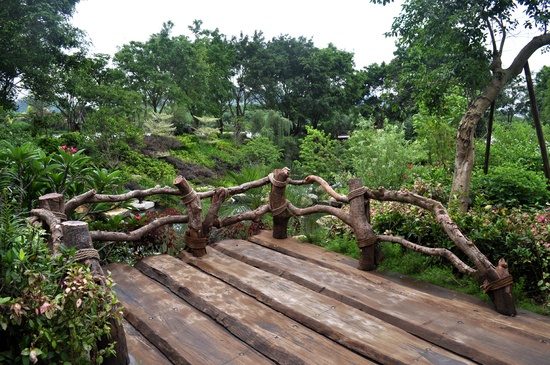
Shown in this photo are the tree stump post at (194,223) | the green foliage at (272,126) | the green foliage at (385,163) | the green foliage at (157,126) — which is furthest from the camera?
the green foliage at (272,126)

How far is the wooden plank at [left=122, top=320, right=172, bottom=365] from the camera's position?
1.66 meters

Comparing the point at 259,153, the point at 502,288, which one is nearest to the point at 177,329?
the point at 502,288

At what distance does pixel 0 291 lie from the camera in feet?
4.11

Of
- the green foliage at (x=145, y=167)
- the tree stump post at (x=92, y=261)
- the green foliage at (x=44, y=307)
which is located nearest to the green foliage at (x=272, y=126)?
the green foliage at (x=145, y=167)

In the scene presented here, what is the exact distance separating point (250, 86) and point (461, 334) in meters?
22.8

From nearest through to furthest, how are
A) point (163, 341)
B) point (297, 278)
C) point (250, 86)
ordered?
point (163, 341) < point (297, 278) < point (250, 86)

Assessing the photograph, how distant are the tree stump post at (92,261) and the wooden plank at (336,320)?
0.86m

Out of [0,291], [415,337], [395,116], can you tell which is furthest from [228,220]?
[395,116]

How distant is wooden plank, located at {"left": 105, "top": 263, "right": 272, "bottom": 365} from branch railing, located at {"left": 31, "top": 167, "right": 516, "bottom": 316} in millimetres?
564

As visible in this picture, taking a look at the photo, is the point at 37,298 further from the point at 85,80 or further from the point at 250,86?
the point at 250,86

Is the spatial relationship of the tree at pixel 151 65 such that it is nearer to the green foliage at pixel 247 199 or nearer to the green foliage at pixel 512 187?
the green foliage at pixel 247 199

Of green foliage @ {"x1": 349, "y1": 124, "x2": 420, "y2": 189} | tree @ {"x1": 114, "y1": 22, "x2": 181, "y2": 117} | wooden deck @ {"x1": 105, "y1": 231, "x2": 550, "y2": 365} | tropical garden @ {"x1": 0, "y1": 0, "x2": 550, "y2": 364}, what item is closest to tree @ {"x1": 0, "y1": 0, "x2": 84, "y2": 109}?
tropical garden @ {"x1": 0, "y1": 0, "x2": 550, "y2": 364}

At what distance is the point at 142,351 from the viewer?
1.73 metres

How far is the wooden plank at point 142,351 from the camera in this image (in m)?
1.66
